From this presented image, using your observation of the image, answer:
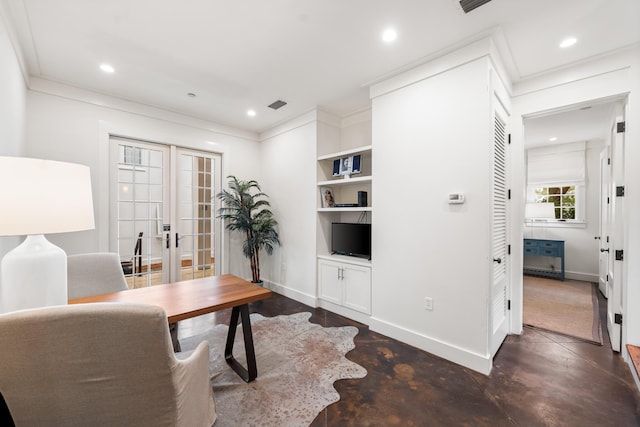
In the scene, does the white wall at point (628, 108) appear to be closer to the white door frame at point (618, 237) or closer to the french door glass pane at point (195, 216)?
the white door frame at point (618, 237)

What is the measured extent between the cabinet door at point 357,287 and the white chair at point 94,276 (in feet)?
6.20

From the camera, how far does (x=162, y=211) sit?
3756 millimetres

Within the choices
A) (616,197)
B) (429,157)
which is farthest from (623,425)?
(429,157)

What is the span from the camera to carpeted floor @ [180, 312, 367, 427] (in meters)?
1.74

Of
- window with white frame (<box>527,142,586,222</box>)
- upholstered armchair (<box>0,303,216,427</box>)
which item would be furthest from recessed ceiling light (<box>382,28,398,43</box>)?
window with white frame (<box>527,142,586,222</box>)

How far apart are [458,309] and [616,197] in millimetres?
1838

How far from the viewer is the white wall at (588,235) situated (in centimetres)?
488

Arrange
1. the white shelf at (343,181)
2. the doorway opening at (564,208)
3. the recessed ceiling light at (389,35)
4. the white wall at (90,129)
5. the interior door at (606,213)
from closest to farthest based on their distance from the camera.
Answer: the recessed ceiling light at (389,35) → the white wall at (90,129) → the interior door at (606,213) → the white shelf at (343,181) → the doorway opening at (564,208)

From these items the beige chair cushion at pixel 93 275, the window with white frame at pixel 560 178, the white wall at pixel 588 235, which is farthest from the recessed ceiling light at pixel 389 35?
the white wall at pixel 588 235

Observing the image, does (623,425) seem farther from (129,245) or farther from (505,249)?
(129,245)

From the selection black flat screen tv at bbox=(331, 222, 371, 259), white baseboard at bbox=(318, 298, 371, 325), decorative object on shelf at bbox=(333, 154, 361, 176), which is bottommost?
white baseboard at bbox=(318, 298, 371, 325)

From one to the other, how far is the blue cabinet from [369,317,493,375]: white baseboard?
409 cm

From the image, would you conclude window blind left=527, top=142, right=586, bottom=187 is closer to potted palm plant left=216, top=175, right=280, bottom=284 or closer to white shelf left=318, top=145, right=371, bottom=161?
white shelf left=318, top=145, right=371, bottom=161

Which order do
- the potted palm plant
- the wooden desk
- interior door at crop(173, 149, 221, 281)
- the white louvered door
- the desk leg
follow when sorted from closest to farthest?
1. the wooden desk
2. the desk leg
3. the white louvered door
4. interior door at crop(173, 149, 221, 281)
5. the potted palm plant
